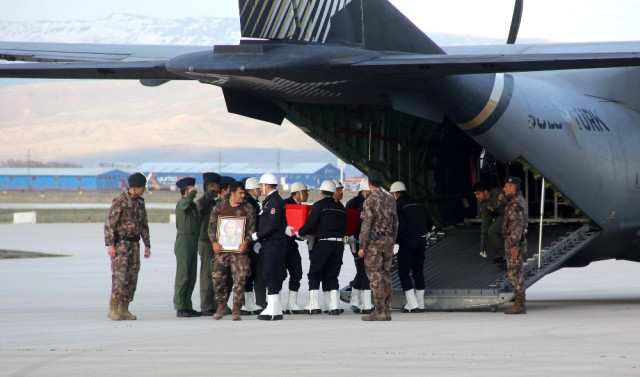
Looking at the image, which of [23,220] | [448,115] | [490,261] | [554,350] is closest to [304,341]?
[554,350]

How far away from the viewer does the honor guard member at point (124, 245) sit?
13.4 m

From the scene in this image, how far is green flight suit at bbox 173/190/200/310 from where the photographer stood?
555 inches

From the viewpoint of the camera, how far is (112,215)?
44.4 ft

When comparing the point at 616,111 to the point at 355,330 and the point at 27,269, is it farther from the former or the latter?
the point at 27,269

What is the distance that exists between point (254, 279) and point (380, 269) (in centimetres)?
220

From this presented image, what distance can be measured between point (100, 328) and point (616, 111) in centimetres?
926

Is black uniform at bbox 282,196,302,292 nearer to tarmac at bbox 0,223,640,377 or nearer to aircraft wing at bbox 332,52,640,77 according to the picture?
tarmac at bbox 0,223,640,377

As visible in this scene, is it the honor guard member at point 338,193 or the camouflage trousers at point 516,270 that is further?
the honor guard member at point 338,193

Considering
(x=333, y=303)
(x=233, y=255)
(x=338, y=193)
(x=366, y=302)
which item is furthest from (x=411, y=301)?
(x=233, y=255)

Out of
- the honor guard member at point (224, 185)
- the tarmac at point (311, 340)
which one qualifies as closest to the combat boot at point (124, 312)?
the tarmac at point (311, 340)

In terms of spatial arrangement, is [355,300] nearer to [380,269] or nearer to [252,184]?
[380,269]

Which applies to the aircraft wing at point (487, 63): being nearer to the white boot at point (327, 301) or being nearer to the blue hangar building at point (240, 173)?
the white boot at point (327, 301)

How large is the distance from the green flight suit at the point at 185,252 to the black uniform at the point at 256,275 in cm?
77

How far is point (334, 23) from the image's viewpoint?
42.7 ft
